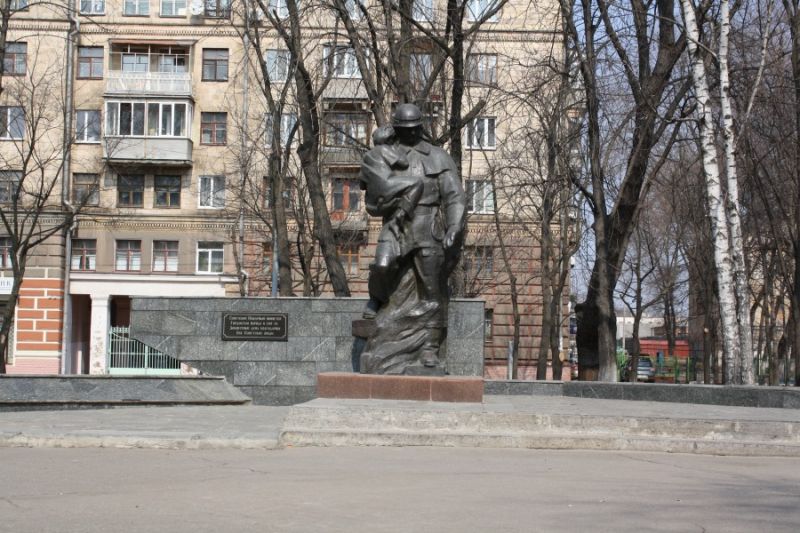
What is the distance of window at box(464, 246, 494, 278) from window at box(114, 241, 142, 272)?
42.6 feet

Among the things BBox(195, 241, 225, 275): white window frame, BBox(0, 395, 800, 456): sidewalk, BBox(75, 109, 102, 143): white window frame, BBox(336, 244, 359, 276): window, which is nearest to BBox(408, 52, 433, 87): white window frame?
BBox(336, 244, 359, 276): window

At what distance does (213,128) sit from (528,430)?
109 feet

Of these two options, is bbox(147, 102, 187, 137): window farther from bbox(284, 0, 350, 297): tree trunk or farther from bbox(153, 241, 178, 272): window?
bbox(284, 0, 350, 297): tree trunk

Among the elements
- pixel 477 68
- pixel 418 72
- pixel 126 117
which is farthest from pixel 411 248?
pixel 126 117

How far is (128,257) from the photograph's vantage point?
130 feet

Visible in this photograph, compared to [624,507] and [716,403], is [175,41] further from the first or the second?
[624,507]

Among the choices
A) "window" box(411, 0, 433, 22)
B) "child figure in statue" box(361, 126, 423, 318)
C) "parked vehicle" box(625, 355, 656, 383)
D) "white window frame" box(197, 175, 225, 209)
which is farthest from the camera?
"parked vehicle" box(625, 355, 656, 383)

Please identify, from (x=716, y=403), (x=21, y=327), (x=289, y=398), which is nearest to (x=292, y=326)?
(x=289, y=398)

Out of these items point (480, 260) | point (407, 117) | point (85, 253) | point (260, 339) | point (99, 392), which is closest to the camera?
point (407, 117)

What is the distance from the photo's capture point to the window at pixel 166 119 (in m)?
39.6

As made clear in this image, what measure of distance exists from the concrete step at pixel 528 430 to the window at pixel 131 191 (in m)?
32.7

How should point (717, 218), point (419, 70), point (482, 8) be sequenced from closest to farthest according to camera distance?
1. point (717, 218)
2. point (419, 70)
3. point (482, 8)

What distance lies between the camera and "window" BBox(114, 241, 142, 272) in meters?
39.6

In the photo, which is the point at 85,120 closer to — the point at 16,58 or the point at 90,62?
the point at 90,62
